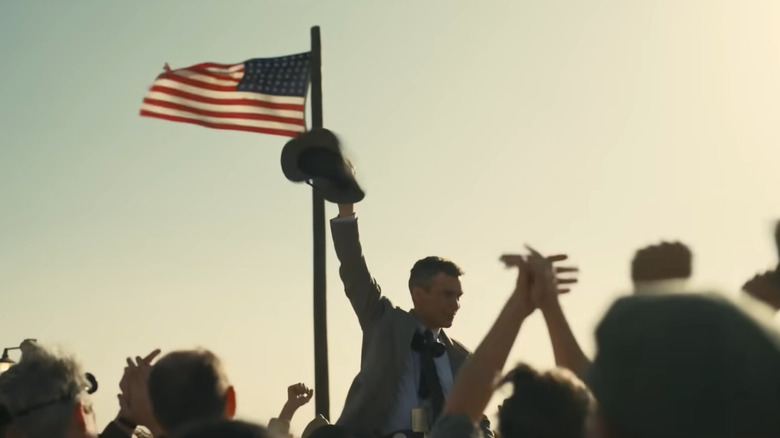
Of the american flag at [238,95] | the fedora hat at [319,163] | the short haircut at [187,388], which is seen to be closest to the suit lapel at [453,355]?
the fedora hat at [319,163]

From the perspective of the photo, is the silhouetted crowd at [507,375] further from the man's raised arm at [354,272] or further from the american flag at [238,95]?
the american flag at [238,95]

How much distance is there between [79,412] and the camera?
3.87 m

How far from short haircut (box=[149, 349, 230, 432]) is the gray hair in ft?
2.13

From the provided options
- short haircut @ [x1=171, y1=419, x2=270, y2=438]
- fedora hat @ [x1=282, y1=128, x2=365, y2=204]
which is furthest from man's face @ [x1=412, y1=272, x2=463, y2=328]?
short haircut @ [x1=171, y1=419, x2=270, y2=438]

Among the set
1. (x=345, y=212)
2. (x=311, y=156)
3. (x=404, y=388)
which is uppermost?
(x=311, y=156)

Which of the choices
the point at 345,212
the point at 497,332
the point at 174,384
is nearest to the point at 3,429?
the point at 174,384

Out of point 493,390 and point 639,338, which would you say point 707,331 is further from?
point 493,390

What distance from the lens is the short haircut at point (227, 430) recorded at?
5.77ft

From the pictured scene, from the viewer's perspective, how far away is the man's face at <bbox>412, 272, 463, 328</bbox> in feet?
22.6

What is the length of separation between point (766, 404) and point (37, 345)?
309 centimetres

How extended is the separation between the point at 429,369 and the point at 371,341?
405 mm

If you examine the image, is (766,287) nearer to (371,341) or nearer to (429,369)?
(429,369)

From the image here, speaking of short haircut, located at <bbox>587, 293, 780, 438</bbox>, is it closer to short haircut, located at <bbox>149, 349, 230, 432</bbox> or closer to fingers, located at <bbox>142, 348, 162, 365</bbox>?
short haircut, located at <bbox>149, 349, 230, 432</bbox>

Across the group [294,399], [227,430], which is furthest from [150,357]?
[294,399]
